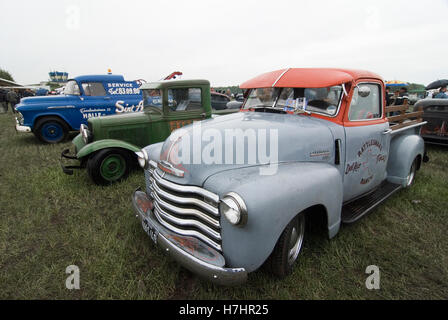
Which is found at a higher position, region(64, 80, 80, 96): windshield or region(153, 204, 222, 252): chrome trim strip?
region(64, 80, 80, 96): windshield

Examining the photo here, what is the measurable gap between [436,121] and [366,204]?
5.37 meters

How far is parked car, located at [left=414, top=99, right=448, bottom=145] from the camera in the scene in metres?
6.42

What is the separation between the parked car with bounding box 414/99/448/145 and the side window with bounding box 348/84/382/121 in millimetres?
4173

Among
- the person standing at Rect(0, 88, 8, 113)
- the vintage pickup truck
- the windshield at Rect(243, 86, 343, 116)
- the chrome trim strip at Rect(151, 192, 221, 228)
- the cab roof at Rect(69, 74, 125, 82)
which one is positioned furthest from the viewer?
the person standing at Rect(0, 88, 8, 113)

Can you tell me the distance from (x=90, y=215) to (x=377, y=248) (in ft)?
12.1

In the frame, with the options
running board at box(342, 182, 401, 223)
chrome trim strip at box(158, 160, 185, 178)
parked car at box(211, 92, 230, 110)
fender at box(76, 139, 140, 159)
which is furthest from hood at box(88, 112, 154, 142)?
parked car at box(211, 92, 230, 110)

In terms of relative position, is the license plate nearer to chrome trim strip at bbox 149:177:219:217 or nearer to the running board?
chrome trim strip at bbox 149:177:219:217

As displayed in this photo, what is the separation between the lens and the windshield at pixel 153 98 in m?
5.02

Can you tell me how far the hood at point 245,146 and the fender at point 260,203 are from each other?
0.13 meters

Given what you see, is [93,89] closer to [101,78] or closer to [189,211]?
[101,78]

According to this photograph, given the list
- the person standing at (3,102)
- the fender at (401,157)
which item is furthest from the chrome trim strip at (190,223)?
the person standing at (3,102)

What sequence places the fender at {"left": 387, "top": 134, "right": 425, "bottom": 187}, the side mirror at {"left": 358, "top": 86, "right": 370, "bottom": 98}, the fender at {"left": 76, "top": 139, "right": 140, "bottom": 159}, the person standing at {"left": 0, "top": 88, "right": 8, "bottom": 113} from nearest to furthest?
the side mirror at {"left": 358, "top": 86, "right": 370, "bottom": 98}
the fender at {"left": 387, "top": 134, "right": 425, "bottom": 187}
the fender at {"left": 76, "top": 139, "right": 140, "bottom": 159}
the person standing at {"left": 0, "top": 88, "right": 8, "bottom": 113}

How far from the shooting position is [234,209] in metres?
1.75
